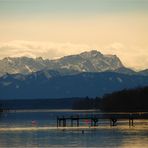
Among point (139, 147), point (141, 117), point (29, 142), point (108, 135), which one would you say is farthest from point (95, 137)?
point (141, 117)

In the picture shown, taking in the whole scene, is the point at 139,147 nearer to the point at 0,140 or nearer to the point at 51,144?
the point at 51,144

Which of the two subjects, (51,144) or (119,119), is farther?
(119,119)

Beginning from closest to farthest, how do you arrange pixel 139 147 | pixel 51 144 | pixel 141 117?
pixel 139 147, pixel 51 144, pixel 141 117

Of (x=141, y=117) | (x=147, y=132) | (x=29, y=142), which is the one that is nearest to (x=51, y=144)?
(x=29, y=142)

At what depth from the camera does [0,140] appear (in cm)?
9762

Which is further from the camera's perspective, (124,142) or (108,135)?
(108,135)

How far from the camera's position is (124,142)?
91312 millimetres

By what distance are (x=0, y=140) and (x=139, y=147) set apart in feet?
73.0

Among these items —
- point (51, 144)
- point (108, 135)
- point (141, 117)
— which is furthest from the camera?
point (141, 117)

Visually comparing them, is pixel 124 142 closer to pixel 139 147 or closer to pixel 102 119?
pixel 139 147

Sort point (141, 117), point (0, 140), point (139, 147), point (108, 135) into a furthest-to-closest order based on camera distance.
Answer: point (141, 117)
point (108, 135)
point (0, 140)
point (139, 147)

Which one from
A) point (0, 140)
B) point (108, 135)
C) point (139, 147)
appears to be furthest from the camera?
point (108, 135)

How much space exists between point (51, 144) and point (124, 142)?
8.94 metres

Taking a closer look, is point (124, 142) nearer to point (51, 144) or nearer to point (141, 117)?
point (51, 144)
